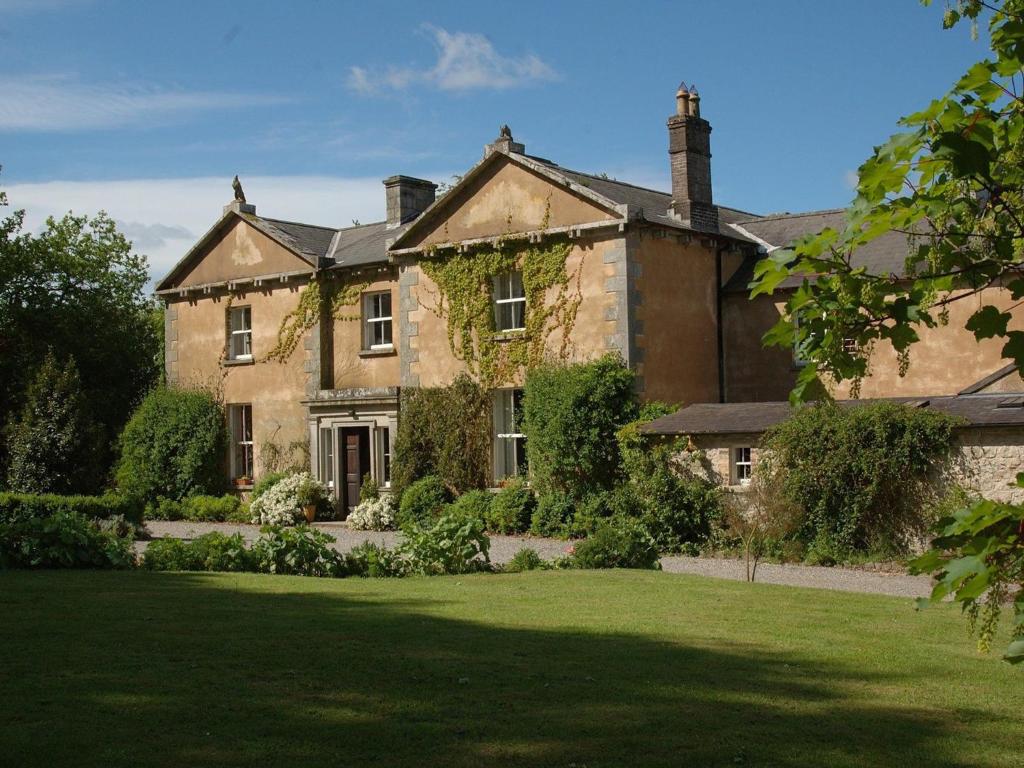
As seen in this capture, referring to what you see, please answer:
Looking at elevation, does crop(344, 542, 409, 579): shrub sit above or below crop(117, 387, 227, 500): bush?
below

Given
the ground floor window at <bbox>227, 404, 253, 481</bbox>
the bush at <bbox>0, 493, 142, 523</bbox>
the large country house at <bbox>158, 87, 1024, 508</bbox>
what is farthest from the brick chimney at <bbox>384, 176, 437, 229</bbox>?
A: the bush at <bbox>0, 493, 142, 523</bbox>

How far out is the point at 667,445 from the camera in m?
20.9

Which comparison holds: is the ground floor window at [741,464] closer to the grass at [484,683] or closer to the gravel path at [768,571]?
the gravel path at [768,571]

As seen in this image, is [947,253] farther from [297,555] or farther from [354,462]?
[354,462]

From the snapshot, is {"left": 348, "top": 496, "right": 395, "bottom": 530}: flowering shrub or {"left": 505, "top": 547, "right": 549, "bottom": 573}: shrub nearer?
{"left": 505, "top": 547, "right": 549, "bottom": 573}: shrub

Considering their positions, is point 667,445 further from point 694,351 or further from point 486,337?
point 486,337

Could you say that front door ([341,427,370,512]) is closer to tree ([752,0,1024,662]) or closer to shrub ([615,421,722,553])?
shrub ([615,421,722,553])

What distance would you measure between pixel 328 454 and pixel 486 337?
549 cm

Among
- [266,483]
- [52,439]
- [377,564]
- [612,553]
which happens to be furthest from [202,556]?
[52,439]

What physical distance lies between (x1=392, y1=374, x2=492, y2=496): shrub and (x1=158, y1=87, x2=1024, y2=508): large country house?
1.20ft

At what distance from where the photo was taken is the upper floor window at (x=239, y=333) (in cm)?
2998

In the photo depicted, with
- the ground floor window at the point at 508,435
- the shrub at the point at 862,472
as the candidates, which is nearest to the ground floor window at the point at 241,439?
the ground floor window at the point at 508,435

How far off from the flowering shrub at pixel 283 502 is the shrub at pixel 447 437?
248 cm

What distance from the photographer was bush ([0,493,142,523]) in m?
17.4
